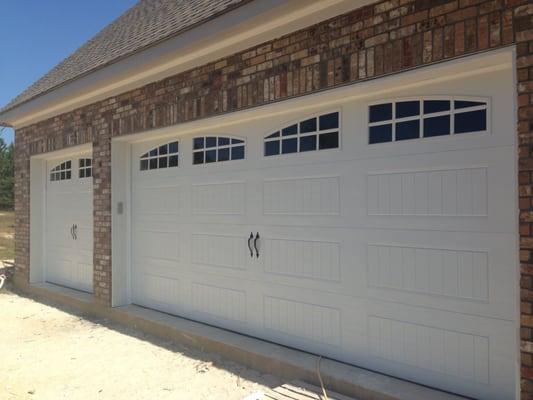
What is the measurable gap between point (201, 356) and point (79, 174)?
4628 millimetres

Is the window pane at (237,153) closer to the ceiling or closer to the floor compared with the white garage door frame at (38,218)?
closer to the ceiling

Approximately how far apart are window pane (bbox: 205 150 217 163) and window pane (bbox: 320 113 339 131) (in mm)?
1642

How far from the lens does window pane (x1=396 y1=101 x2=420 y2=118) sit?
3914mm

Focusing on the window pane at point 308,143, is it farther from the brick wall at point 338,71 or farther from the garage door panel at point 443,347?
the garage door panel at point 443,347

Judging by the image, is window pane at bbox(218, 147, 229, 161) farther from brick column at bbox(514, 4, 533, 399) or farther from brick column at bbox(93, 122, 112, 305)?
brick column at bbox(514, 4, 533, 399)

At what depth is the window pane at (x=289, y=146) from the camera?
4871 millimetres

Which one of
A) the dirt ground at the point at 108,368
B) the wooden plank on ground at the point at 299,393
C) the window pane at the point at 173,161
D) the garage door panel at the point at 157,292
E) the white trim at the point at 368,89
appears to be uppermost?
the white trim at the point at 368,89

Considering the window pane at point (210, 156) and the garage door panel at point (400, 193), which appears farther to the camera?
Answer: the window pane at point (210, 156)

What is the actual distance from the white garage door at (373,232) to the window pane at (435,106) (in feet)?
0.03

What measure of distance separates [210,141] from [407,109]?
2.64 meters

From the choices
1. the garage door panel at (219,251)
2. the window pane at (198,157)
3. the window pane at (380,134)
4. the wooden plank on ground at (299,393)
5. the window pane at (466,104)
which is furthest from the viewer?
the window pane at (198,157)

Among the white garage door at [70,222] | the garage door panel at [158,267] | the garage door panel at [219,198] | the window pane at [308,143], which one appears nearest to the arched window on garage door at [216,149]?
the garage door panel at [219,198]

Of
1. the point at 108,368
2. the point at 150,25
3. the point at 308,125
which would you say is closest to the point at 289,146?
the point at 308,125

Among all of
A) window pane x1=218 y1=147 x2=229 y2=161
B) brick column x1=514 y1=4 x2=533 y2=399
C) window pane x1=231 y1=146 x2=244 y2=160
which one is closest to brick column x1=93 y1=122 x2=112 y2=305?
window pane x1=218 y1=147 x2=229 y2=161
